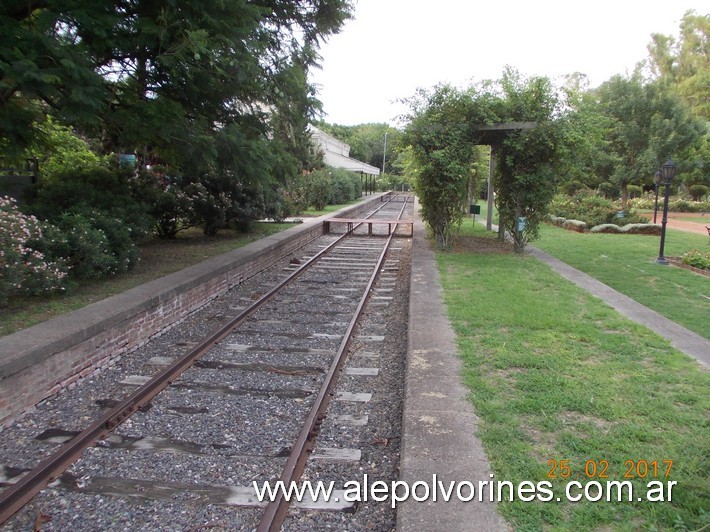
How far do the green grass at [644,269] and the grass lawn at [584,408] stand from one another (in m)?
1.60

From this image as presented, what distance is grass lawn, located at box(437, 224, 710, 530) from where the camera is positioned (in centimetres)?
300

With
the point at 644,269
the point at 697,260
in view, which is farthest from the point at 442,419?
the point at 697,260

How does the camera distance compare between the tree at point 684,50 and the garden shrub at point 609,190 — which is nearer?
the garden shrub at point 609,190

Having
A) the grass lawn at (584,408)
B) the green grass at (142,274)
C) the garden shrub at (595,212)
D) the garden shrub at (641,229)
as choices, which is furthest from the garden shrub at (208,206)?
the garden shrub at (641,229)

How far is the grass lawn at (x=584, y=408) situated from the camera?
300 centimetres

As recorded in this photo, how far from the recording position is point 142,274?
912 cm

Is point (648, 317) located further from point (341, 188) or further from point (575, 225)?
point (341, 188)

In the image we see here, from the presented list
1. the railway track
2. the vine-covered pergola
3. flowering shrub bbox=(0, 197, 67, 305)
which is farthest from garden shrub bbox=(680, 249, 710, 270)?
flowering shrub bbox=(0, 197, 67, 305)

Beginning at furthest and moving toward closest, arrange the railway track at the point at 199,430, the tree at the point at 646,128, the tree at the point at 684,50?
the tree at the point at 684,50, the tree at the point at 646,128, the railway track at the point at 199,430

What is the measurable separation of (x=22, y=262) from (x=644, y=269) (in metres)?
12.0

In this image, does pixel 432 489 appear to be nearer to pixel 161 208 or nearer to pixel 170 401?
pixel 170 401

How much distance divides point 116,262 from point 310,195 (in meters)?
21.8

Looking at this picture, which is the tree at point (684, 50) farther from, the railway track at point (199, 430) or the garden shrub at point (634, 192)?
the railway track at point (199, 430)

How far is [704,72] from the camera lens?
3959 cm
